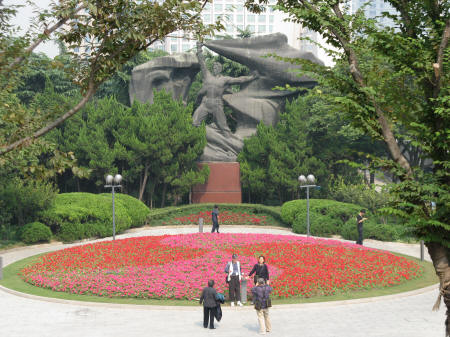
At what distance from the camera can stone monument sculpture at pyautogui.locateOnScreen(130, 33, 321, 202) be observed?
41.9m

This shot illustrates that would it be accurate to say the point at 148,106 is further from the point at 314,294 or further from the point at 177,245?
the point at 314,294

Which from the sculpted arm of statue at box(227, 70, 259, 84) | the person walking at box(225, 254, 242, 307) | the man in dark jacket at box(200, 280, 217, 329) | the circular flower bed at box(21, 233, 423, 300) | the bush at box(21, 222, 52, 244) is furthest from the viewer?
the sculpted arm of statue at box(227, 70, 259, 84)

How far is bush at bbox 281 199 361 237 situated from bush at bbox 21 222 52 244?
14746 millimetres

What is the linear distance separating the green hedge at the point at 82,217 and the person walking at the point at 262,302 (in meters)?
19.3

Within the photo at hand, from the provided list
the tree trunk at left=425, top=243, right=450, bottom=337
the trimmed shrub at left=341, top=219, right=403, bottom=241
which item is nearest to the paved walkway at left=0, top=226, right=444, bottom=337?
the tree trunk at left=425, top=243, right=450, bottom=337

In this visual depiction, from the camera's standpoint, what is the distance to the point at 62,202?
3173 centimetres

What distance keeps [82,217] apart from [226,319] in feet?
59.9

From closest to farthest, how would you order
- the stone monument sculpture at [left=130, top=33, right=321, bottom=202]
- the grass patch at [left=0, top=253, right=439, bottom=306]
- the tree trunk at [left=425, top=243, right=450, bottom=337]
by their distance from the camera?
the tree trunk at [left=425, top=243, right=450, bottom=337] → the grass patch at [left=0, top=253, right=439, bottom=306] → the stone monument sculpture at [left=130, top=33, right=321, bottom=202]

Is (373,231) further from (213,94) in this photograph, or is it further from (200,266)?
(213,94)

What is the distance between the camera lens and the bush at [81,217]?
29812 millimetres

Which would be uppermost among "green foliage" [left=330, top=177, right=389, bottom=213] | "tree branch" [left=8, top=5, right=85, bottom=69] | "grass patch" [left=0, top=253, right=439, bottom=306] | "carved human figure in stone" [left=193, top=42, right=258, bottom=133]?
"carved human figure in stone" [left=193, top=42, right=258, bottom=133]

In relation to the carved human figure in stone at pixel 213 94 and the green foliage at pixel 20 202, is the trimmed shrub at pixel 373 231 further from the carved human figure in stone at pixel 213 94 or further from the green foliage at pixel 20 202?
the green foliage at pixel 20 202

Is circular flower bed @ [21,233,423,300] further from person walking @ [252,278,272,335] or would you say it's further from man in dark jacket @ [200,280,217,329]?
person walking @ [252,278,272,335]

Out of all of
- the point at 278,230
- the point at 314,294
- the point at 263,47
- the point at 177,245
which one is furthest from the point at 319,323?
the point at 263,47
